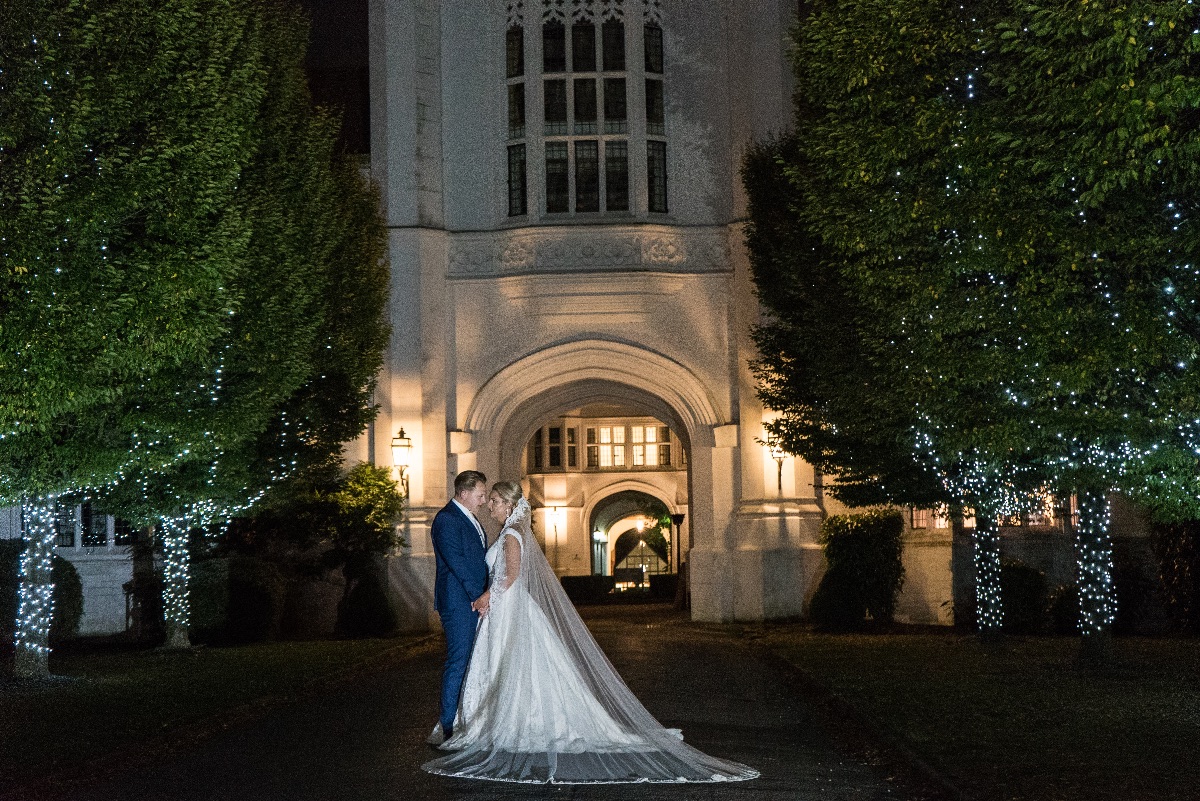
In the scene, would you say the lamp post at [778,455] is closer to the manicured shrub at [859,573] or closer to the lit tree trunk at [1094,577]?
the manicured shrub at [859,573]

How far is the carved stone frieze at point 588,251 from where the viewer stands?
98.3ft

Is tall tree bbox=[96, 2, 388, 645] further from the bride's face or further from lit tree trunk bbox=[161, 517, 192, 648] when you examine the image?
the bride's face

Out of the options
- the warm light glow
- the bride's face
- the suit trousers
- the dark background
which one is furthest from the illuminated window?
A: the suit trousers

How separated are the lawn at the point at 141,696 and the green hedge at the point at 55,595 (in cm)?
262

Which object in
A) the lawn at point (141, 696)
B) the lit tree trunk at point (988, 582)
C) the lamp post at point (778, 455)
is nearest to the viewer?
the lawn at point (141, 696)

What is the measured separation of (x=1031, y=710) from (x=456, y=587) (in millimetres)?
5363

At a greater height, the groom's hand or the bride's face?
the bride's face

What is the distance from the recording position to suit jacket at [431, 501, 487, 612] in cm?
1102

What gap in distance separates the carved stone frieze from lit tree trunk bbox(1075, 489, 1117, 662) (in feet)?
42.7

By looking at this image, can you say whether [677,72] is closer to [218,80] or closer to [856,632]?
[856,632]

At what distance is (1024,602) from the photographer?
25.5 m

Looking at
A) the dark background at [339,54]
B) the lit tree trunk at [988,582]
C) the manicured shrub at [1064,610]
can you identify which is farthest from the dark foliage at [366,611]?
the dark background at [339,54]

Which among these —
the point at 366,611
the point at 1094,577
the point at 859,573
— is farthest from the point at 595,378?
the point at 1094,577

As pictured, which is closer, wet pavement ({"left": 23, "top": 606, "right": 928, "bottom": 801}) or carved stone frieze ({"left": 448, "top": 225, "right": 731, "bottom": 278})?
wet pavement ({"left": 23, "top": 606, "right": 928, "bottom": 801})
